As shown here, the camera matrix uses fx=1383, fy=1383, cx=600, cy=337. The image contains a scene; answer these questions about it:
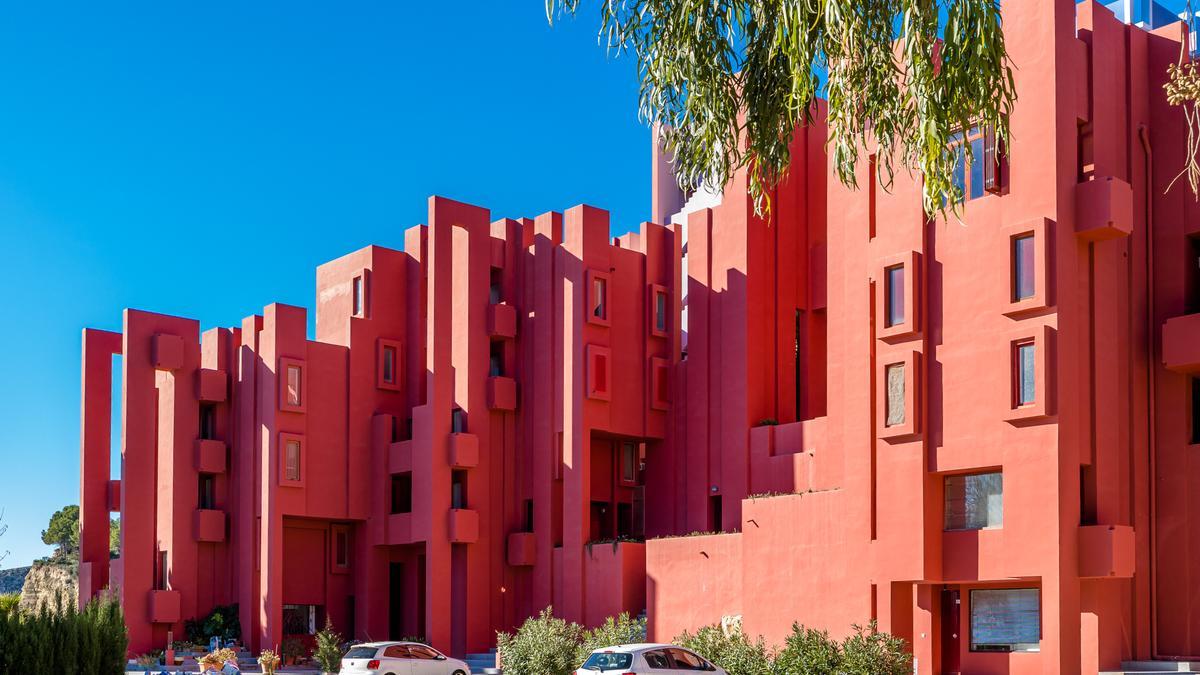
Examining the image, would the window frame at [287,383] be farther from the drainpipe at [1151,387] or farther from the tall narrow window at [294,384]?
the drainpipe at [1151,387]

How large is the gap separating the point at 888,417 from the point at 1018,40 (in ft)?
28.0

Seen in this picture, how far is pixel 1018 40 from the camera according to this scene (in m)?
29.0

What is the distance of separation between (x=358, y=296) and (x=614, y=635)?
17061 mm

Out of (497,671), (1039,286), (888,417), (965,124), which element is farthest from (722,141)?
(497,671)

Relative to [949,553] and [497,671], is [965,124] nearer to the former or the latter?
[949,553]

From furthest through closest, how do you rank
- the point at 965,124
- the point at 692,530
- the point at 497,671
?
the point at 692,530, the point at 497,671, the point at 965,124

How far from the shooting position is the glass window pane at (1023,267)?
28469 millimetres

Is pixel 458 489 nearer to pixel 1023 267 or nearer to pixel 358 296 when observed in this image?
pixel 358 296

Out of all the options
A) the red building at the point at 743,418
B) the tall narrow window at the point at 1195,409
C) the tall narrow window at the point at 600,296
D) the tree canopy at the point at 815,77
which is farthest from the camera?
the tall narrow window at the point at 600,296

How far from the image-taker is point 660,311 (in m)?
45.8

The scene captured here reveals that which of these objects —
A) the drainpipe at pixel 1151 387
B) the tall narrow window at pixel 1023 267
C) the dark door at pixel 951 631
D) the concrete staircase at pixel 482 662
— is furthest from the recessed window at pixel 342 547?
the drainpipe at pixel 1151 387

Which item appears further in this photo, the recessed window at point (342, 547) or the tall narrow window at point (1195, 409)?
the recessed window at point (342, 547)

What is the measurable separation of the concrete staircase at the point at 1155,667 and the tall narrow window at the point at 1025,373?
548 cm

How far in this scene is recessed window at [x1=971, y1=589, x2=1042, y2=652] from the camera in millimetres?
28297
